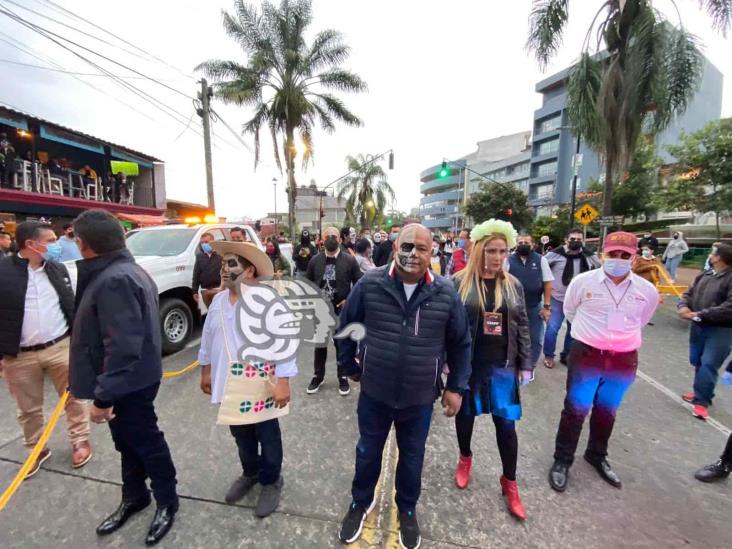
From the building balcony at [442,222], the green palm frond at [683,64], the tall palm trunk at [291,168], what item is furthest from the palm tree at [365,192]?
the building balcony at [442,222]

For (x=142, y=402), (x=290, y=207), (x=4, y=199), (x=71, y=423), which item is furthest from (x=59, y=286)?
(x=290, y=207)

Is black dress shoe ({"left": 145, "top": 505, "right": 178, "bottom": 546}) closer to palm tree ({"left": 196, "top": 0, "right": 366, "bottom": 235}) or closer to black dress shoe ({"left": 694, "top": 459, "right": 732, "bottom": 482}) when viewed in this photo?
black dress shoe ({"left": 694, "top": 459, "right": 732, "bottom": 482})

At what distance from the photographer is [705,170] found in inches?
587

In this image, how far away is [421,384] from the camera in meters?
2.01

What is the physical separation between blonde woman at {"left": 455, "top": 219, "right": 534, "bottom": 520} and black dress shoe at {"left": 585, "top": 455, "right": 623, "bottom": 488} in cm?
88

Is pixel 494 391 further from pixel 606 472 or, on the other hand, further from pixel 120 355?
pixel 120 355

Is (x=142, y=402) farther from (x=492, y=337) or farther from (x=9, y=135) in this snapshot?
(x=9, y=135)

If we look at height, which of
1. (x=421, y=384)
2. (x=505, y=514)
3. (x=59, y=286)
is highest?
(x=59, y=286)

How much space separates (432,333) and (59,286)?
121 inches

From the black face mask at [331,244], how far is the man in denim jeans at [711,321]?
13.8 feet

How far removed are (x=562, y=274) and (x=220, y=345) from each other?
4954 mm

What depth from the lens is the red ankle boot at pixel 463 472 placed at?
8.41ft

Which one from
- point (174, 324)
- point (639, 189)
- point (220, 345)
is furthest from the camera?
point (639, 189)

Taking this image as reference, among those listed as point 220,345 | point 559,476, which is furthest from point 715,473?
point 220,345
